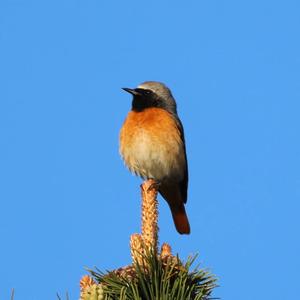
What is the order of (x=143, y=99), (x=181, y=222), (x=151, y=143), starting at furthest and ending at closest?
(x=181, y=222) < (x=143, y=99) < (x=151, y=143)

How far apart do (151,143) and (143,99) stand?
82 cm

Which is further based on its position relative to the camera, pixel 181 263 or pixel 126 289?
pixel 181 263

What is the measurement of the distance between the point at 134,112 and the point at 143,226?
4696mm

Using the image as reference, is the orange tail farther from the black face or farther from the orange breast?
the black face

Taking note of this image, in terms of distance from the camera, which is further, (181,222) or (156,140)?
(181,222)

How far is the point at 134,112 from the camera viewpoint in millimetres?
8461

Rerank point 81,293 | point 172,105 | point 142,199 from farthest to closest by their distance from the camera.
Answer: point 172,105 < point 142,199 < point 81,293

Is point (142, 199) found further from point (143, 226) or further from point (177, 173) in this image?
point (177, 173)

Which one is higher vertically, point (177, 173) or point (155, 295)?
point (177, 173)

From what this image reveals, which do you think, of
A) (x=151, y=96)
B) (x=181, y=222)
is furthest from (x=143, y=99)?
(x=181, y=222)

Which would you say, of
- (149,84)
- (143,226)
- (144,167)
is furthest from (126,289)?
(149,84)

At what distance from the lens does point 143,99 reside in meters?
8.61

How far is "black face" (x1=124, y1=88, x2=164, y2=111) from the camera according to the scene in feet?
28.1

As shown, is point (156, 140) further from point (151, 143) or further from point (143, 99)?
point (143, 99)
